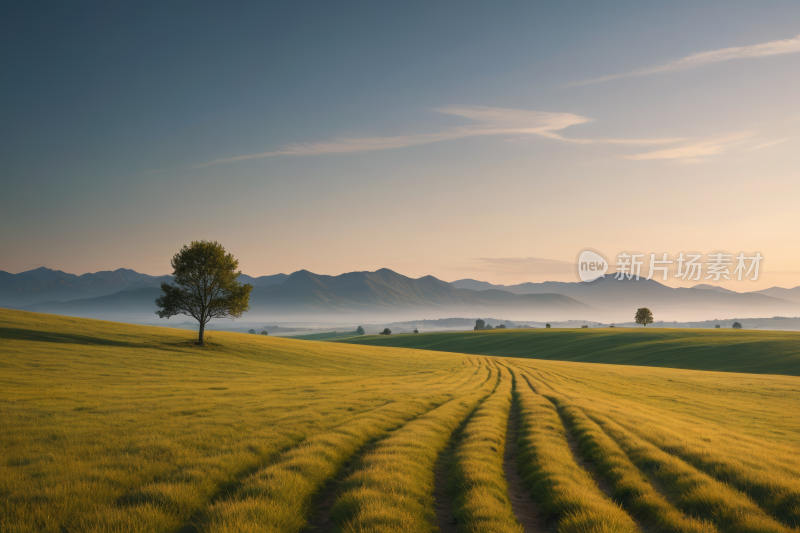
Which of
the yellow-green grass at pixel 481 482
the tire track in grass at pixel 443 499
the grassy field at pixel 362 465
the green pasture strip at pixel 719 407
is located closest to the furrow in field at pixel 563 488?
the grassy field at pixel 362 465

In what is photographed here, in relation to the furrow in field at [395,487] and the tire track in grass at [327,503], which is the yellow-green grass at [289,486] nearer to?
the tire track in grass at [327,503]

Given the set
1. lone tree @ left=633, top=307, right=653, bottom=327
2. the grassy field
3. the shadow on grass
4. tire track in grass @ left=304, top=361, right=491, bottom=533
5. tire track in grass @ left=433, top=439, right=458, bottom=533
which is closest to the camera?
the grassy field

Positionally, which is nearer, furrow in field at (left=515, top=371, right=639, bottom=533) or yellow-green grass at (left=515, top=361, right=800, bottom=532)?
furrow in field at (left=515, top=371, right=639, bottom=533)

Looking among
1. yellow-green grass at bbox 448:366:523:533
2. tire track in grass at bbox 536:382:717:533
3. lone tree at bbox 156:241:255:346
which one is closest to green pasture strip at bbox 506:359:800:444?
tire track in grass at bbox 536:382:717:533

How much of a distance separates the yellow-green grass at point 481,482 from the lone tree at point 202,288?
45.0 m

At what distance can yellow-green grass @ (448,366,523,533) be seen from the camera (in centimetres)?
809

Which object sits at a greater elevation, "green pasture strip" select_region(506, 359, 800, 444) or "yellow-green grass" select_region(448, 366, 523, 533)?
"yellow-green grass" select_region(448, 366, 523, 533)

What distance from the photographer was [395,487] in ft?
31.0

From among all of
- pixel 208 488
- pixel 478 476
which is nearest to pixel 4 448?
pixel 208 488

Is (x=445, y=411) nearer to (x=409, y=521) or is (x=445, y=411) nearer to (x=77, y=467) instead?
(x=409, y=521)

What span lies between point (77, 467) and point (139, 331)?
62.3 m

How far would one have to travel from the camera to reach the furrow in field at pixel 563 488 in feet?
26.0

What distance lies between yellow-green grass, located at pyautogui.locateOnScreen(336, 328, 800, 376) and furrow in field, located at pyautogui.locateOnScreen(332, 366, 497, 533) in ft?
276

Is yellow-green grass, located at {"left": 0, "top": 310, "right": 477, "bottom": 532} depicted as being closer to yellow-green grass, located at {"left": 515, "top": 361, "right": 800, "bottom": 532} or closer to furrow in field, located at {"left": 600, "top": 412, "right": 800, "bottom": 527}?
yellow-green grass, located at {"left": 515, "top": 361, "right": 800, "bottom": 532}
